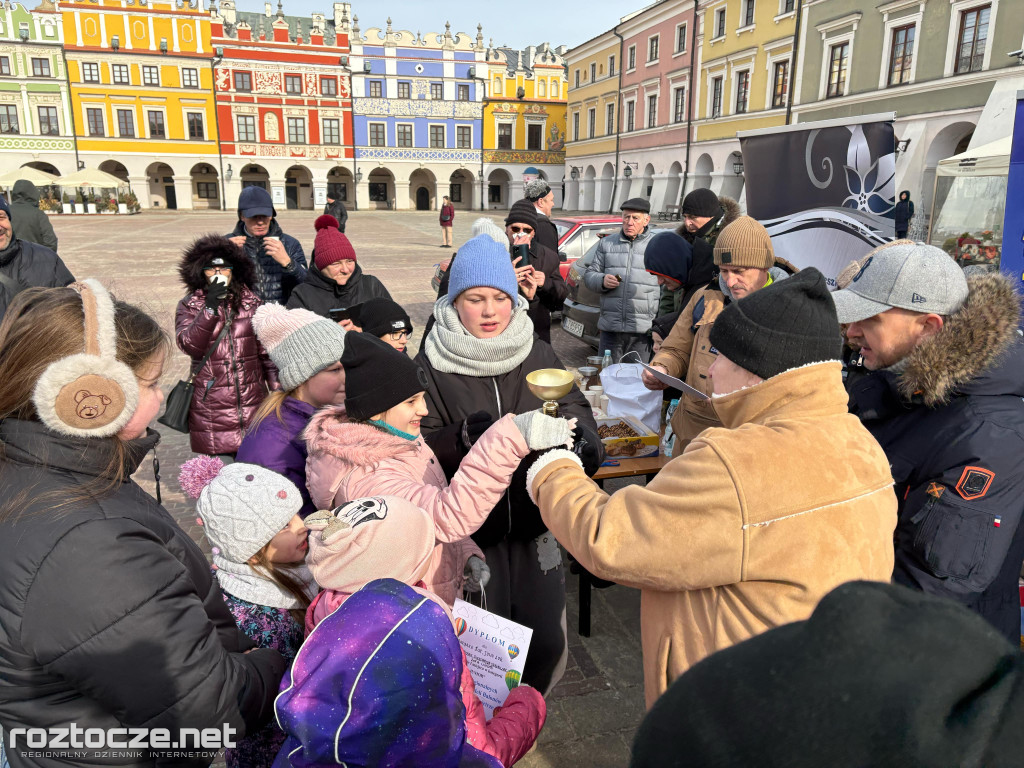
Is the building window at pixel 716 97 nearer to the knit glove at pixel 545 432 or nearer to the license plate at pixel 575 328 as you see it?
the license plate at pixel 575 328

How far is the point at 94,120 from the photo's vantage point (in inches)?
1751

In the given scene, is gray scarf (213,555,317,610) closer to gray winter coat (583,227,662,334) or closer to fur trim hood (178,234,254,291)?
fur trim hood (178,234,254,291)

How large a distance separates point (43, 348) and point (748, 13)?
36661 mm

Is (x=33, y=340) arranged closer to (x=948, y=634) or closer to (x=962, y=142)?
(x=948, y=634)

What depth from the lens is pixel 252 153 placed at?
157 feet

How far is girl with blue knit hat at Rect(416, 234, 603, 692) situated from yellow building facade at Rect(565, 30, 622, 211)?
152 feet

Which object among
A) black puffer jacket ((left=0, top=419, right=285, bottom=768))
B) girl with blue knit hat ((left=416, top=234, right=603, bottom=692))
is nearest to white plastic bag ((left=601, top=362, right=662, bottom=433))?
girl with blue knit hat ((left=416, top=234, right=603, bottom=692))

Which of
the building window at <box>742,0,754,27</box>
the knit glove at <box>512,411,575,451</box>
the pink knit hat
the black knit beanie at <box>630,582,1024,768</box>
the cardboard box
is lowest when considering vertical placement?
the cardboard box

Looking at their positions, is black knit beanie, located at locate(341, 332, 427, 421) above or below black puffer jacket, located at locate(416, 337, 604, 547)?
above

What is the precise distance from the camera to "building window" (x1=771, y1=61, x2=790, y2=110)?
28955 millimetres

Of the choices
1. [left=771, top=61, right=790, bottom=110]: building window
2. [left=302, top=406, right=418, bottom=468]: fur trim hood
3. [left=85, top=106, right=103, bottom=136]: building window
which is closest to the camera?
[left=302, top=406, right=418, bottom=468]: fur trim hood

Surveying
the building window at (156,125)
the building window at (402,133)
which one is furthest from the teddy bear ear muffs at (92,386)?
the building window at (402,133)

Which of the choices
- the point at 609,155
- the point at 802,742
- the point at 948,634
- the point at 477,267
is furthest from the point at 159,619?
the point at 609,155

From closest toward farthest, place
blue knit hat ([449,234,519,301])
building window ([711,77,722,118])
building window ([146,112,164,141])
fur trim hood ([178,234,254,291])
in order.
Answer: blue knit hat ([449,234,519,301]), fur trim hood ([178,234,254,291]), building window ([711,77,722,118]), building window ([146,112,164,141])
